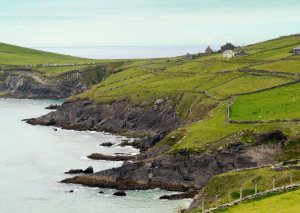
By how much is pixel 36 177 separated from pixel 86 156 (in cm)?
1782

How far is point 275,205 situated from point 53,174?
60.8 m

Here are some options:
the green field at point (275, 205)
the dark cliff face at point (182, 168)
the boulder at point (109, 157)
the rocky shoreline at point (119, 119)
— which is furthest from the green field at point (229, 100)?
the boulder at point (109, 157)

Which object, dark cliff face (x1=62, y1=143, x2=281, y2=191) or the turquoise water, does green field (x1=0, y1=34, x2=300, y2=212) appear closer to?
dark cliff face (x1=62, y1=143, x2=281, y2=191)

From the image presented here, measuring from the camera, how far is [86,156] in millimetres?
114250

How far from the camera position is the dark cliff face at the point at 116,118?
13462cm

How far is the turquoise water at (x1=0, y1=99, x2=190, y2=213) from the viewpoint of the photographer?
78.9m

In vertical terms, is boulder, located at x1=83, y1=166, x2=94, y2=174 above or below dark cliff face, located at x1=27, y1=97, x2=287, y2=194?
below

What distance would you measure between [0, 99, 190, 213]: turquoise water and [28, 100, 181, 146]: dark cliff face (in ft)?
15.6

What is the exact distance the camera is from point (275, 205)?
4453cm

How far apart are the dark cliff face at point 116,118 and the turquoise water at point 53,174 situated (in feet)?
15.6

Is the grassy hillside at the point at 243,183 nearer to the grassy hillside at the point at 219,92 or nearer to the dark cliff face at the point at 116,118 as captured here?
the grassy hillside at the point at 219,92

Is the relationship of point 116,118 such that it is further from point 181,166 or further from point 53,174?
point 181,166

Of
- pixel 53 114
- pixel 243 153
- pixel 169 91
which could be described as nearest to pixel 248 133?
pixel 243 153

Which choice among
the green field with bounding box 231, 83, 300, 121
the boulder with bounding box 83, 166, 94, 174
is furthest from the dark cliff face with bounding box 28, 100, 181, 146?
the boulder with bounding box 83, 166, 94, 174
